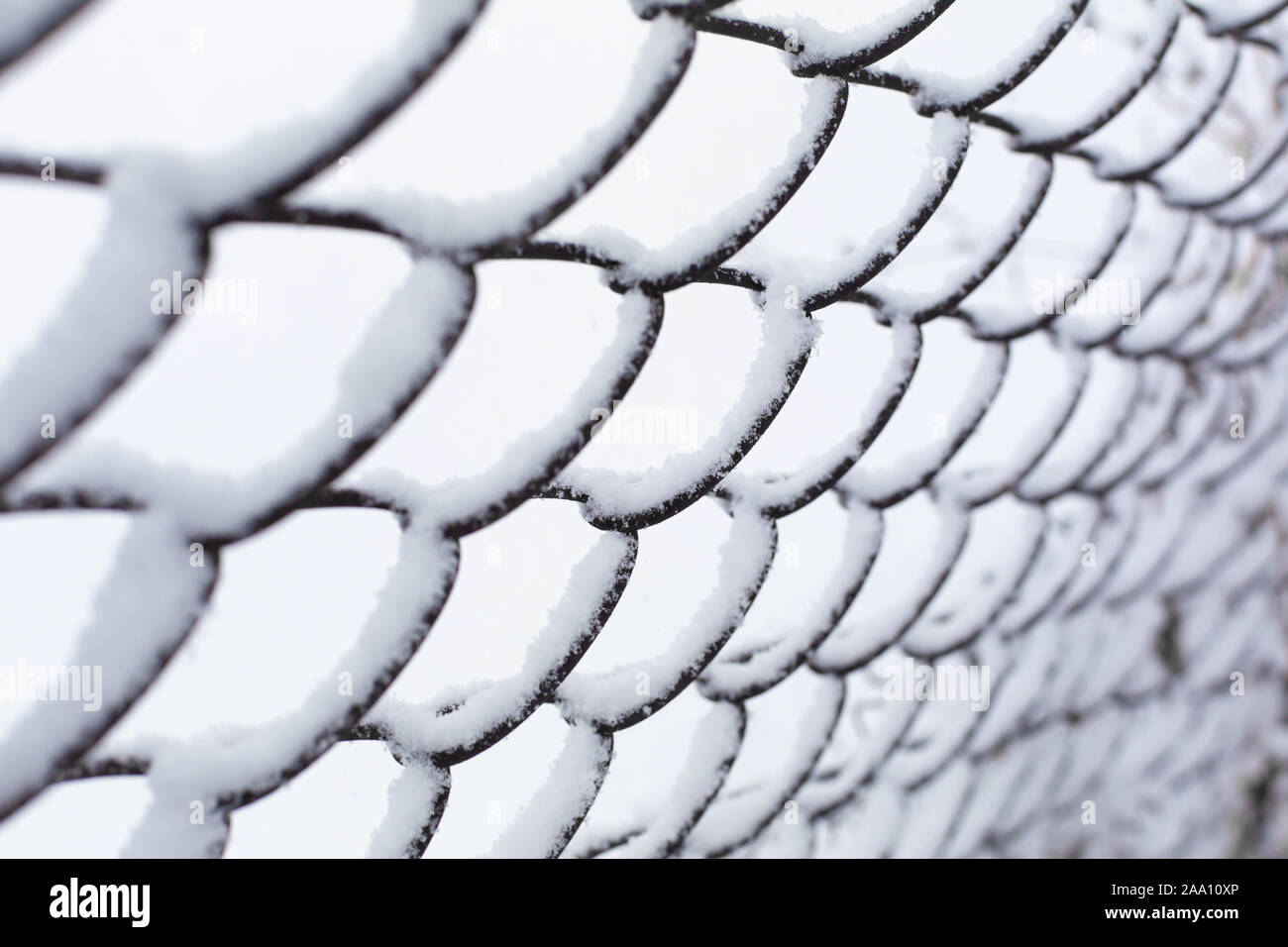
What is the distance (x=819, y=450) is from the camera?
657 millimetres

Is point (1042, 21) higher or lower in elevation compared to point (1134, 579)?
higher

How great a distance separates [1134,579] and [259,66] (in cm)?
107

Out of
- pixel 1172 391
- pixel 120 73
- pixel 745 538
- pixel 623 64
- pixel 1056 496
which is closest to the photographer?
pixel 120 73

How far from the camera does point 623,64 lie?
1.54 ft

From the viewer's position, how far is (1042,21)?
61 centimetres

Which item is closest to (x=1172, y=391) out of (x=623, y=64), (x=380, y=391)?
(x=623, y=64)

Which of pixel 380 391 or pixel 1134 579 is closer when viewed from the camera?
pixel 380 391

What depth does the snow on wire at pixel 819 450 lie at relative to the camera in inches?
14.0

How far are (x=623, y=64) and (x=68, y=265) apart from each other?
0.27 meters

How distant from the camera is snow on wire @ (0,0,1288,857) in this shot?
0.36 m

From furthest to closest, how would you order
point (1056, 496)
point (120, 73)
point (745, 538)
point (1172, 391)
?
point (1172, 391) < point (1056, 496) < point (745, 538) < point (120, 73)
